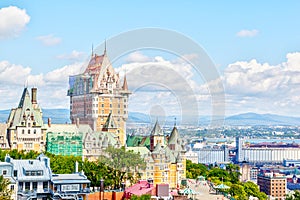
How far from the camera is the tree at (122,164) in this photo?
54125 mm

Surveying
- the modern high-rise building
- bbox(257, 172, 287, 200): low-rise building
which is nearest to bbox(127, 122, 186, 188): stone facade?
the modern high-rise building

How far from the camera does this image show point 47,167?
150 ft

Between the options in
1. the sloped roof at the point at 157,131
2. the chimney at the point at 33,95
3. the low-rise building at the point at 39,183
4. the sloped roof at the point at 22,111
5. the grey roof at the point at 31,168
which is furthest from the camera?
the chimney at the point at 33,95

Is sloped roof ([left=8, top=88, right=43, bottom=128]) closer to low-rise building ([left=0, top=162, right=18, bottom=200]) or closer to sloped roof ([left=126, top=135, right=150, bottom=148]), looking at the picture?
sloped roof ([left=126, top=135, right=150, bottom=148])

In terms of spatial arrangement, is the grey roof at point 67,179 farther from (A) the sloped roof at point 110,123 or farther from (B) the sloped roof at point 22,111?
(A) the sloped roof at point 110,123

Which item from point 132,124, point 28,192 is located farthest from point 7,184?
point 132,124

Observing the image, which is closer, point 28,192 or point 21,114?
point 28,192

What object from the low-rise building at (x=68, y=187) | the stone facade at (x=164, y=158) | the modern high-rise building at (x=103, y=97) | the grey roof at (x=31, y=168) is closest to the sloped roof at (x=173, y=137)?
the stone facade at (x=164, y=158)

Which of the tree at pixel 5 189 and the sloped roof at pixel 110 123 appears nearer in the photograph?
the tree at pixel 5 189

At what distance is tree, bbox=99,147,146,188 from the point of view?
54.1m

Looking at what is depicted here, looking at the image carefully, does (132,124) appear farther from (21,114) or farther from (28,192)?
(28,192)

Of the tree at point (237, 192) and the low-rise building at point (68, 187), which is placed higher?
the low-rise building at point (68, 187)

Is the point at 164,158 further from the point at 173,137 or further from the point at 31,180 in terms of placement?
the point at 31,180

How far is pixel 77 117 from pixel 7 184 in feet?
152
